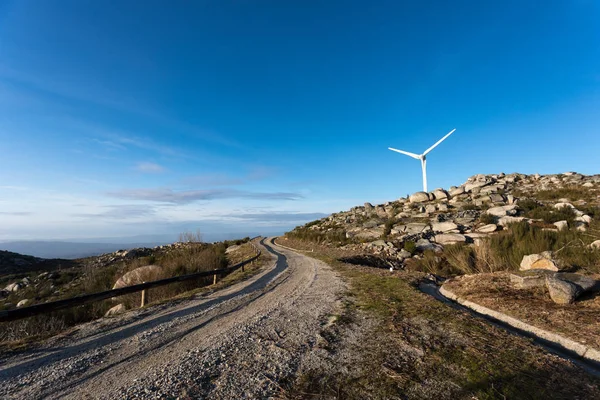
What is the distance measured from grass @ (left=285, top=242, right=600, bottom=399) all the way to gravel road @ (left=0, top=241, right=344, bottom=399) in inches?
33.1

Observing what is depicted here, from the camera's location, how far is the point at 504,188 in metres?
42.8

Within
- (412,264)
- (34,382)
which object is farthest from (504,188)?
(34,382)

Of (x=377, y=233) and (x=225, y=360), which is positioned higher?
(x=377, y=233)

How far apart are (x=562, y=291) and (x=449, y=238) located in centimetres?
1611

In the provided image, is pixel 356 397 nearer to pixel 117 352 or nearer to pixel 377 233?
pixel 117 352

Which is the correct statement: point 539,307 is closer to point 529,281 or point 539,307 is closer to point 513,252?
point 529,281

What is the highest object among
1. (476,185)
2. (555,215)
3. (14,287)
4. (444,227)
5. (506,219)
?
(476,185)

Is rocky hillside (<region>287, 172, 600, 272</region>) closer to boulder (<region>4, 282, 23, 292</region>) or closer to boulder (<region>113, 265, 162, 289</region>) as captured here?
boulder (<region>113, 265, 162, 289</region>)

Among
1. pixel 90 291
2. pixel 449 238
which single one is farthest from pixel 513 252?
pixel 90 291

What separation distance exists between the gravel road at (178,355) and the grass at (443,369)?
0.84 meters

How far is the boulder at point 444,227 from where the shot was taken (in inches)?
1013

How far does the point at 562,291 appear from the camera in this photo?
7930 millimetres

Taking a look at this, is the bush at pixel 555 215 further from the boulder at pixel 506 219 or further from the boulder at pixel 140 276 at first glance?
the boulder at pixel 140 276

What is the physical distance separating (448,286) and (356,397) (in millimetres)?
9061
